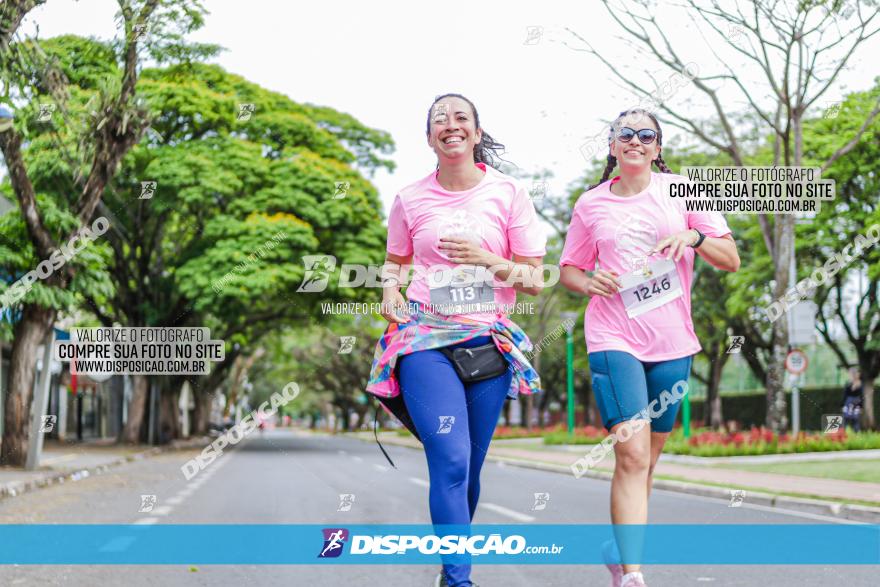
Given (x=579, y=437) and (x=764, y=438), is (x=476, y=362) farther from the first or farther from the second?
(x=579, y=437)

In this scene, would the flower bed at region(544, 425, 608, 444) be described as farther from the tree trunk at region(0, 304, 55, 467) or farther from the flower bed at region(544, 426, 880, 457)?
the tree trunk at region(0, 304, 55, 467)

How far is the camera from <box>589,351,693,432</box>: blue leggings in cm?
395

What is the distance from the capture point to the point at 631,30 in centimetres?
1755

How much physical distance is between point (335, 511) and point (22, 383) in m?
8.10

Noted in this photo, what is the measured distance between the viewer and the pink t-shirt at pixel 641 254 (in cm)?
403

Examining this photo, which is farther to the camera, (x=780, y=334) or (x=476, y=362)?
(x=780, y=334)

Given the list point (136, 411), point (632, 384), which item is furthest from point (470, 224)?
point (136, 411)

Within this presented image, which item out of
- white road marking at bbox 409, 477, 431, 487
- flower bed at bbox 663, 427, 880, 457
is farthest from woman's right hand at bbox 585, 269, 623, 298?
flower bed at bbox 663, 427, 880, 457

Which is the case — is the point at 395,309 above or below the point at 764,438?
above

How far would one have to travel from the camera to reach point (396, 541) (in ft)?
19.1

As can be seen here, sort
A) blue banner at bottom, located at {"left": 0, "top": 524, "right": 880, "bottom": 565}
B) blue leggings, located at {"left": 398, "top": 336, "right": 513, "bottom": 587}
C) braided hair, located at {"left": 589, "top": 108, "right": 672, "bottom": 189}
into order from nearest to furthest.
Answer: blue leggings, located at {"left": 398, "top": 336, "right": 513, "bottom": 587}
braided hair, located at {"left": 589, "top": 108, "right": 672, "bottom": 189}
blue banner at bottom, located at {"left": 0, "top": 524, "right": 880, "bottom": 565}

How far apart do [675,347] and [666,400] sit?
21cm

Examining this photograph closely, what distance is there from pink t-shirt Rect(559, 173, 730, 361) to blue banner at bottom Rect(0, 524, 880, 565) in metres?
2.21
